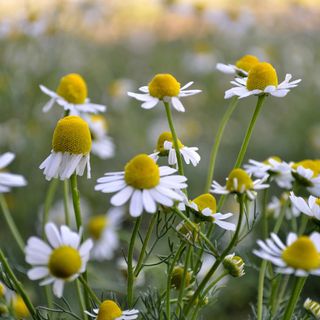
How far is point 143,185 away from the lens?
2.63 ft

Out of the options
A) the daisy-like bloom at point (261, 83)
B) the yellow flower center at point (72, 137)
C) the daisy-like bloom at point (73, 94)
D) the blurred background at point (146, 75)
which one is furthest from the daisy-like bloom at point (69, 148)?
the blurred background at point (146, 75)

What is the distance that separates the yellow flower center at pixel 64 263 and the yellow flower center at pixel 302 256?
0.81ft

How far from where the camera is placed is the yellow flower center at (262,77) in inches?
37.0

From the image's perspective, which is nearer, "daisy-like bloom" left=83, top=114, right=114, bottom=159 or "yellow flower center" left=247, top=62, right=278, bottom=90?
"yellow flower center" left=247, top=62, right=278, bottom=90

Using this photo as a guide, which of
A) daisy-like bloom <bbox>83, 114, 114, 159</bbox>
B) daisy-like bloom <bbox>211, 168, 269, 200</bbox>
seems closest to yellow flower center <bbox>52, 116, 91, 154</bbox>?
daisy-like bloom <bbox>211, 168, 269, 200</bbox>

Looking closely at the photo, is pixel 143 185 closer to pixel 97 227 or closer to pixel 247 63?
pixel 247 63

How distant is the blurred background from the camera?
7.77 feet

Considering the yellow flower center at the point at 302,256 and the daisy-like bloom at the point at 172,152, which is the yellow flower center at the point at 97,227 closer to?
the daisy-like bloom at the point at 172,152

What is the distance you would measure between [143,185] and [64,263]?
15 centimetres

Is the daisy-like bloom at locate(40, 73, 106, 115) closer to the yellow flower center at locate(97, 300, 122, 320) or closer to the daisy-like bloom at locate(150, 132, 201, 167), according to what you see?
the daisy-like bloom at locate(150, 132, 201, 167)

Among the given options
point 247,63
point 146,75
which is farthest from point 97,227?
point 146,75

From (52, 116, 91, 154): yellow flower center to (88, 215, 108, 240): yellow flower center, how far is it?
1227 millimetres

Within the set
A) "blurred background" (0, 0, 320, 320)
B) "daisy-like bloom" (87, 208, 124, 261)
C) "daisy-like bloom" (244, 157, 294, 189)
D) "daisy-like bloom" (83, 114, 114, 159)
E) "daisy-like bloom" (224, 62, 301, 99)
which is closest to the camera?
"daisy-like bloom" (224, 62, 301, 99)

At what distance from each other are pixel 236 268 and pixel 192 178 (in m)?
2.11
